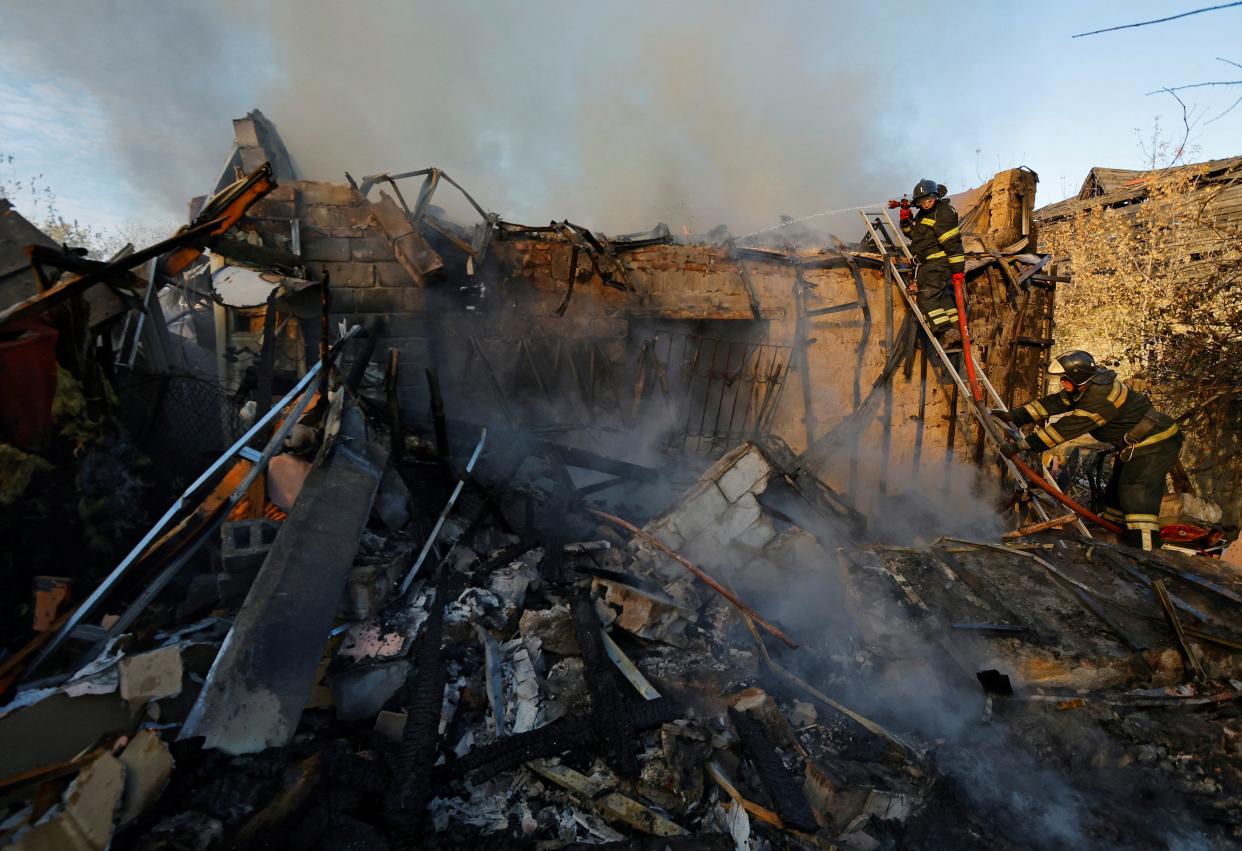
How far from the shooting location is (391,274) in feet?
19.7

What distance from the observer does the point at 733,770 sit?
121 inches

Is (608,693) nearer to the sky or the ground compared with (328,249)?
nearer to the ground

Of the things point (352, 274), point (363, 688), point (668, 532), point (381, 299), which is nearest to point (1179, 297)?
point (668, 532)

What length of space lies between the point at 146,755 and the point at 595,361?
5093mm

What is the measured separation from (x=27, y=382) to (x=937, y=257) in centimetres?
818

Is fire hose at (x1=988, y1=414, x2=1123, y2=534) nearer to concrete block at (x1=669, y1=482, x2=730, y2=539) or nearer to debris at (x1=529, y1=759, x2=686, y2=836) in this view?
concrete block at (x1=669, y1=482, x2=730, y2=539)

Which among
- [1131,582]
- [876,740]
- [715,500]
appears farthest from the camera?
[715,500]

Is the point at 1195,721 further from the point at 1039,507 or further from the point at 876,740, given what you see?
the point at 1039,507

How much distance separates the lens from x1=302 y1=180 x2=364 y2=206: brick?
19.2 ft

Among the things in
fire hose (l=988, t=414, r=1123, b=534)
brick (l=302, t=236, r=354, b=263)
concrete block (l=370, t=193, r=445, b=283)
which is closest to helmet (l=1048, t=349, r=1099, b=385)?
fire hose (l=988, t=414, r=1123, b=534)

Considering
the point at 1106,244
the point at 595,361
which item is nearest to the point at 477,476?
the point at 595,361

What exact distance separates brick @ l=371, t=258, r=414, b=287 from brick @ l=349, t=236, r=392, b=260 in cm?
6

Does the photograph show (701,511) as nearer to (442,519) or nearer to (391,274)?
(442,519)

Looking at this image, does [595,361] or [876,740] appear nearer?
[876,740]
